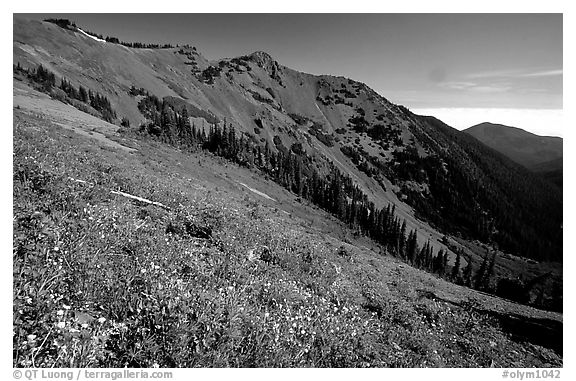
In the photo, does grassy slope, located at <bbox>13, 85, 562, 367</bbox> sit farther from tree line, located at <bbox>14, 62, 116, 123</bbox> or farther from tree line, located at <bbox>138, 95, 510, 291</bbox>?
tree line, located at <bbox>138, 95, 510, 291</bbox>

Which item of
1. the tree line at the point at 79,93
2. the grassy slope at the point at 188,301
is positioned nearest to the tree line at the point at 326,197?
the tree line at the point at 79,93

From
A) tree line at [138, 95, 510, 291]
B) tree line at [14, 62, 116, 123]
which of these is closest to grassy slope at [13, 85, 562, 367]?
tree line at [14, 62, 116, 123]

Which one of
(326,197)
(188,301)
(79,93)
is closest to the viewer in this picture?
(188,301)

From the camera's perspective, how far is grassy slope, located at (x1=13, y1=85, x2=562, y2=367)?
14.1 ft

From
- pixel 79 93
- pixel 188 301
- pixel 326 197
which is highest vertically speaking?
pixel 79 93

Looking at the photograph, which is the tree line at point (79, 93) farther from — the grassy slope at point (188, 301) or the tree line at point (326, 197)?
the grassy slope at point (188, 301)

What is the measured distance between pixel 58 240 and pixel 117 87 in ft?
509

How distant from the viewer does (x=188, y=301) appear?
4836 millimetres

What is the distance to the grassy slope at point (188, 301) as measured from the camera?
430 centimetres

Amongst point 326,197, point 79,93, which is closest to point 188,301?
point 79,93

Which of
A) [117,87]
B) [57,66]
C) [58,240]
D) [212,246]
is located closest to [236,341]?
[58,240]

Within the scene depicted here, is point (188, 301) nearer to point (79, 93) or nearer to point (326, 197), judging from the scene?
point (79, 93)

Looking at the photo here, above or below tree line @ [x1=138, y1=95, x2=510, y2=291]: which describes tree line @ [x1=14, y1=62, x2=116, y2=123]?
above
